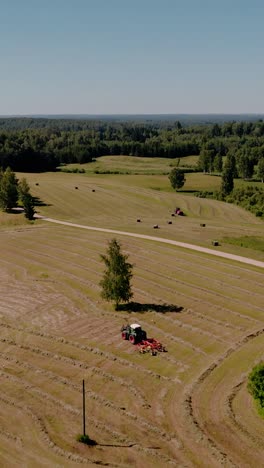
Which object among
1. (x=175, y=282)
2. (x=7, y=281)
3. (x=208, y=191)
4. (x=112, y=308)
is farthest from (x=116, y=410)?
(x=208, y=191)

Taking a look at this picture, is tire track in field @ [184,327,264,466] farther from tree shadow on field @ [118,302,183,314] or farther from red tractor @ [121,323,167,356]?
tree shadow on field @ [118,302,183,314]

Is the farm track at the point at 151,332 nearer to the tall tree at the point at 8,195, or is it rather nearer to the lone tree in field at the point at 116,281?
the lone tree in field at the point at 116,281

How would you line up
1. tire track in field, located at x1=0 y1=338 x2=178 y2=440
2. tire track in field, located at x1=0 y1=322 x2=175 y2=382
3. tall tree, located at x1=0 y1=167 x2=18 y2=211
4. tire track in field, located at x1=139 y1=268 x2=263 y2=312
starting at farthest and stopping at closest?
tall tree, located at x1=0 y1=167 x2=18 y2=211
tire track in field, located at x1=139 y1=268 x2=263 y2=312
tire track in field, located at x1=0 y1=322 x2=175 y2=382
tire track in field, located at x1=0 y1=338 x2=178 y2=440

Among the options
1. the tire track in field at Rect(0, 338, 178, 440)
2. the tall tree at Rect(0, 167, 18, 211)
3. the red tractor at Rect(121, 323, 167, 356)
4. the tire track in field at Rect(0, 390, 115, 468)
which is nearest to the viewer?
the tire track in field at Rect(0, 390, 115, 468)

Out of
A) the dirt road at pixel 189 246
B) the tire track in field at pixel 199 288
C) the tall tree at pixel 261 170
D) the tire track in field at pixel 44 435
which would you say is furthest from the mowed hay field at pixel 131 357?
the tall tree at pixel 261 170

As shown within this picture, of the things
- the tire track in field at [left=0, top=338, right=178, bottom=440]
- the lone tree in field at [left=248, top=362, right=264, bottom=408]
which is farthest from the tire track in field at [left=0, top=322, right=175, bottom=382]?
the lone tree in field at [left=248, top=362, right=264, bottom=408]

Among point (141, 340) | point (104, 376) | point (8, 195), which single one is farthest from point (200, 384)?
point (8, 195)

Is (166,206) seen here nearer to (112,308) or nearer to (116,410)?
(112,308)
